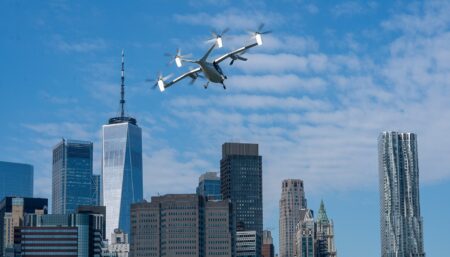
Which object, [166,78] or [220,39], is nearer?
[220,39]

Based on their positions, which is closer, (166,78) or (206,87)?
(206,87)

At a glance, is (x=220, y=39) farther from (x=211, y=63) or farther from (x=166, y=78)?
(x=166, y=78)

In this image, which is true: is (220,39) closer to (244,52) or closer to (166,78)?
(244,52)

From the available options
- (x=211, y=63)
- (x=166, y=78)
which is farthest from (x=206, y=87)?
(x=166, y=78)

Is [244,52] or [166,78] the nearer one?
[244,52]

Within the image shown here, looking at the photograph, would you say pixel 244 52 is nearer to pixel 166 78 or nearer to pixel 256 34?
pixel 256 34

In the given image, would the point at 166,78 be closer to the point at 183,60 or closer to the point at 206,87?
the point at 183,60

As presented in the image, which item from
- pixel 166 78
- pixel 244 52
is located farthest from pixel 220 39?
pixel 166 78
